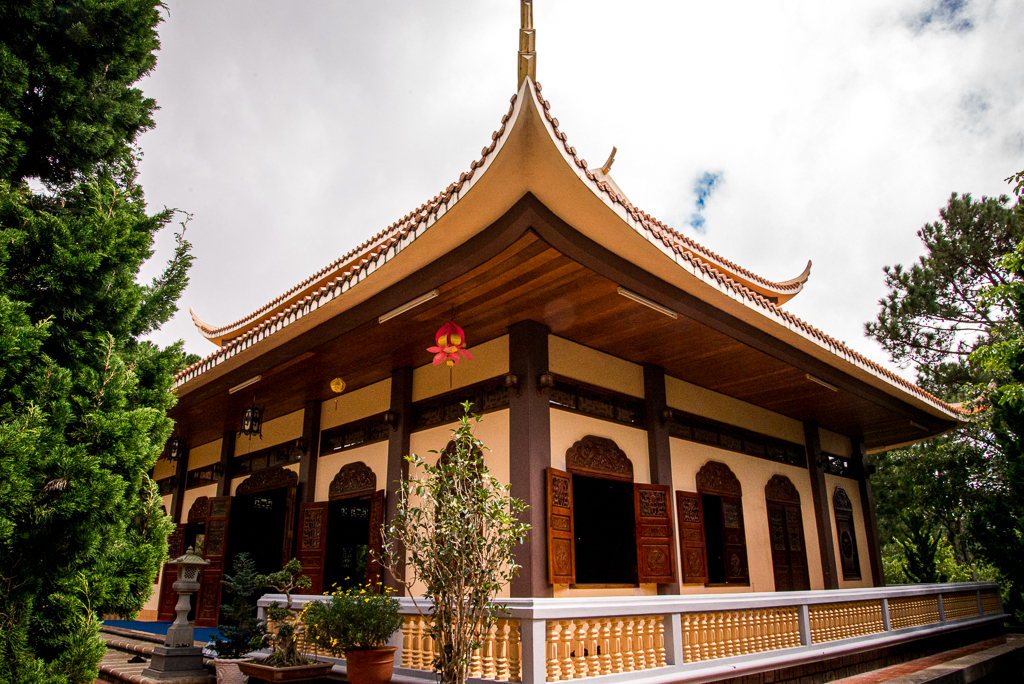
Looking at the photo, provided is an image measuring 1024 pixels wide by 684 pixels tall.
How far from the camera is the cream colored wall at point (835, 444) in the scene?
10.6 metres

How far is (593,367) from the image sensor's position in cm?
699

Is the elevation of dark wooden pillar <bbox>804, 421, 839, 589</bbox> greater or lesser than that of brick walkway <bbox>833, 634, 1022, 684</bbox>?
greater


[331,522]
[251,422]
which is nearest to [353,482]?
[331,522]

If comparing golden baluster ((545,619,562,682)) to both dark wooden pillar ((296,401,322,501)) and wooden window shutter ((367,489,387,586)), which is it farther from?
dark wooden pillar ((296,401,322,501))

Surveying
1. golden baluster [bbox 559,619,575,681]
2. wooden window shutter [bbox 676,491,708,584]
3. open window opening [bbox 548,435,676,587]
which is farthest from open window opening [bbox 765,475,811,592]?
golden baluster [bbox 559,619,575,681]

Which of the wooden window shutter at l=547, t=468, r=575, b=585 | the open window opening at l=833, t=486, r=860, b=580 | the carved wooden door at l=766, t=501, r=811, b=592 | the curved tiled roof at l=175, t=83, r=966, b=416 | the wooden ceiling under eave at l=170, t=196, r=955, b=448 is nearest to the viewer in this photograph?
the curved tiled roof at l=175, t=83, r=966, b=416

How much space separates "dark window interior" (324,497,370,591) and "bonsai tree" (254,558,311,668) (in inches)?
96.2

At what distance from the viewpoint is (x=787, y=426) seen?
9875 millimetres

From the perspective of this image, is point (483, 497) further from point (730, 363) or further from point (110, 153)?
point (730, 363)

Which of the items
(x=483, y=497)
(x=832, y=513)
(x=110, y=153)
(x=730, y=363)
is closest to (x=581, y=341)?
(x=730, y=363)

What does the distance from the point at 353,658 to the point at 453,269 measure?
2906 mm

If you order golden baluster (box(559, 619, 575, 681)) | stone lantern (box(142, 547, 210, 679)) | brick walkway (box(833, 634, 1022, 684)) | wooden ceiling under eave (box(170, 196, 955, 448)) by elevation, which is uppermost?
wooden ceiling under eave (box(170, 196, 955, 448))

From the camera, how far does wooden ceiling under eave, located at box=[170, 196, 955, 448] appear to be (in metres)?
5.11

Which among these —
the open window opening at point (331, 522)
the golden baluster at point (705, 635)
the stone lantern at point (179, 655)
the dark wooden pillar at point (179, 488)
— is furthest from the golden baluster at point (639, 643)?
the dark wooden pillar at point (179, 488)
